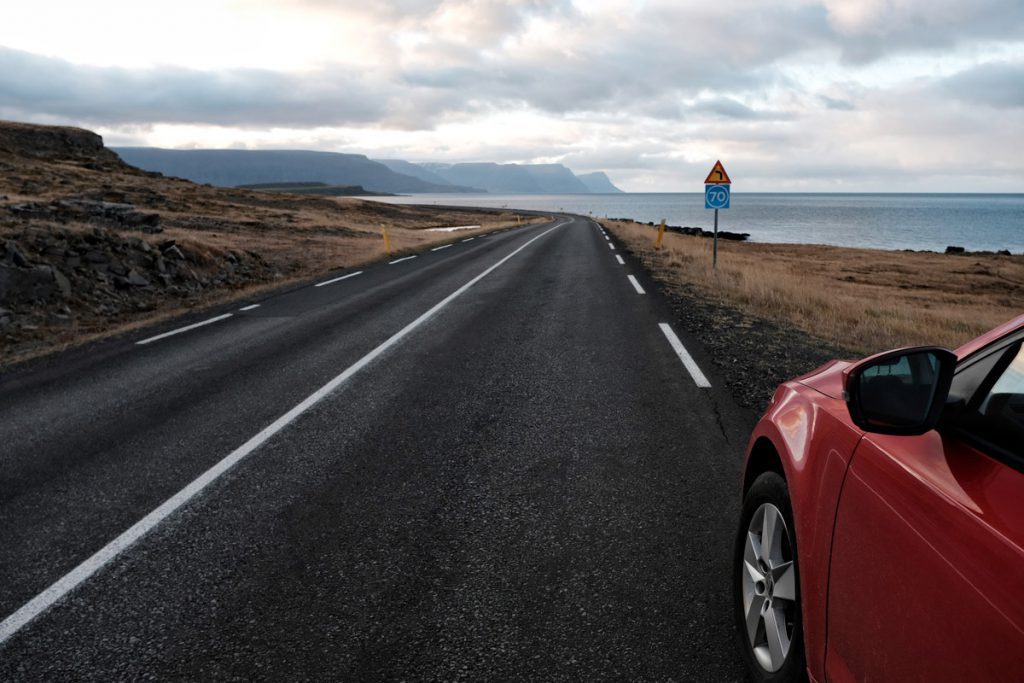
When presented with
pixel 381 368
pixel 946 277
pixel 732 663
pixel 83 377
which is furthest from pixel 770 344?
pixel 946 277

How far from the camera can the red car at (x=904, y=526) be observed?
4.36 feet

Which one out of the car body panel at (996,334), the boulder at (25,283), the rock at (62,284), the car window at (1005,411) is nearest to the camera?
the car window at (1005,411)

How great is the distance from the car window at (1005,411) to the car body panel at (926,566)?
63mm

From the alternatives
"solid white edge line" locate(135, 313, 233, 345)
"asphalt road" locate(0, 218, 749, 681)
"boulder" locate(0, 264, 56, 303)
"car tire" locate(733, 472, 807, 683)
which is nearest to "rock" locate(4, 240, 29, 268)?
"boulder" locate(0, 264, 56, 303)

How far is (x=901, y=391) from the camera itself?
66.7 inches

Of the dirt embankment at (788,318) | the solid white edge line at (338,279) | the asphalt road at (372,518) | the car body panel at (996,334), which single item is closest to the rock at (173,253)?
the solid white edge line at (338,279)

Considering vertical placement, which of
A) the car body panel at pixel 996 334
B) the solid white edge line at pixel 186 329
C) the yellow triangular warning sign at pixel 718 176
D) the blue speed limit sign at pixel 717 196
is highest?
the yellow triangular warning sign at pixel 718 176

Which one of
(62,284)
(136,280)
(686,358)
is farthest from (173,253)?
(686,358)

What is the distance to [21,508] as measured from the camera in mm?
4148

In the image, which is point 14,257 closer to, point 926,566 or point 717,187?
point 926,566

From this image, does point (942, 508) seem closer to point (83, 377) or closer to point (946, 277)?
point (83, 377)

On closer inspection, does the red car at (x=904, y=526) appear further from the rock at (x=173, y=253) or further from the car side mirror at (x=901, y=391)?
the rock at (x=173, y=253)

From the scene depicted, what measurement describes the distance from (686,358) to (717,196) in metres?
12.2

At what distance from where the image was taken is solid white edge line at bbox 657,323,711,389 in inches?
257
